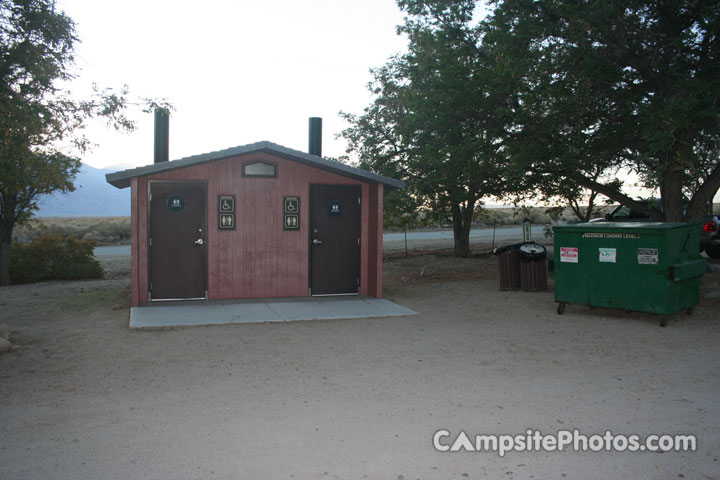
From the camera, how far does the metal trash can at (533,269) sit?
1223 centimetres

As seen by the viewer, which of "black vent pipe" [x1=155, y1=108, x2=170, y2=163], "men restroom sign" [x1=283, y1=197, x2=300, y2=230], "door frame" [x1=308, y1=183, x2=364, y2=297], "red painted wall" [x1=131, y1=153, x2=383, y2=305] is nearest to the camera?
"red painted wall" [x1=131, y1=153, x2=383, y2=305]

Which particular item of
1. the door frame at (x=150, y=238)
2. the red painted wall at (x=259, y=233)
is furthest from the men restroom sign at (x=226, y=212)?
the door frame at (x=150, y=238)

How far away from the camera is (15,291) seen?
12.3 meters

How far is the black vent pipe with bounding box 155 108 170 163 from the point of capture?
38.0 feet

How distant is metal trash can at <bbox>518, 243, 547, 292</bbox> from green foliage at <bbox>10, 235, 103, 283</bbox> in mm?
10987

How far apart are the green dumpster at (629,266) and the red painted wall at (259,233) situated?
3.48 metres

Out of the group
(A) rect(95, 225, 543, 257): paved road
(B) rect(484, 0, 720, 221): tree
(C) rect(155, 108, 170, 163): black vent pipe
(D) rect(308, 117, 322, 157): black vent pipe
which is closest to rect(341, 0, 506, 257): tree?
(B) rect(484, 0, 720, 221): tree

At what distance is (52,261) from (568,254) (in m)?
12.7

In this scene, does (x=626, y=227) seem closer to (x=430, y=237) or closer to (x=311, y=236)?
(x=311, y=236)

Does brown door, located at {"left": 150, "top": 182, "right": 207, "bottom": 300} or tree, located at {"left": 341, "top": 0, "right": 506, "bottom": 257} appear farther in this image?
tree, located at {"left": 341, "top": 0, "right": 506, "bottom": 257}

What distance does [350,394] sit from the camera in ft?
17.0

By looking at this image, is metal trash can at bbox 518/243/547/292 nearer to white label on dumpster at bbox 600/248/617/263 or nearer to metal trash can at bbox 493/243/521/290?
metal trash can at bbox 493/243/521/290

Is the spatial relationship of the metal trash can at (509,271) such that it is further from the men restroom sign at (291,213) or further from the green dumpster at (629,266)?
the men restroom sign at (291,213)

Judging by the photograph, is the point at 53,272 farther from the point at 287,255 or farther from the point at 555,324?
the point at 555,324
